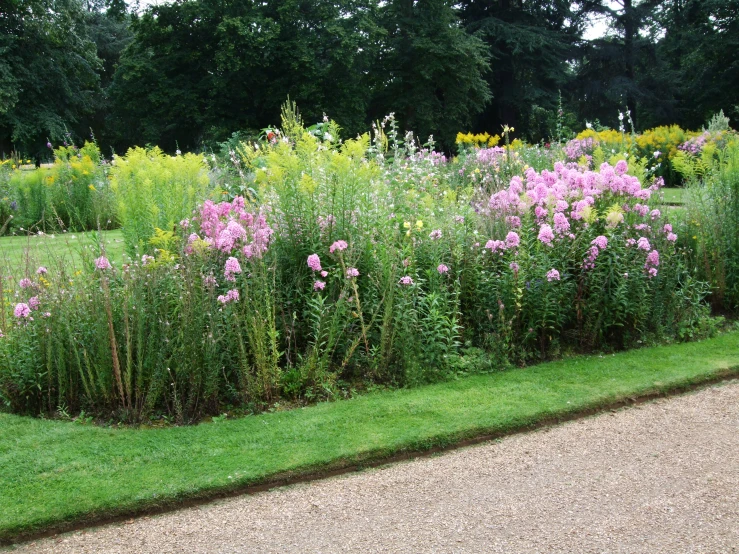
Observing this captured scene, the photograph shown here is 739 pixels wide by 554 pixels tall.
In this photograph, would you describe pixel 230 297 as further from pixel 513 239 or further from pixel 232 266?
pixel 513 239

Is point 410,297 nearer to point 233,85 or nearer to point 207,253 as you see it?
point 207,253

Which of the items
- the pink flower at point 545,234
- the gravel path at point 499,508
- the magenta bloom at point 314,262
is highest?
the magenta bloom at point 314,262

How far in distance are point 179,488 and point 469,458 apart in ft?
4.68

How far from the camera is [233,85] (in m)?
27.3

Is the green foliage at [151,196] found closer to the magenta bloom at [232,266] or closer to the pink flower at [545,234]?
the magenta bloom at [232,266]

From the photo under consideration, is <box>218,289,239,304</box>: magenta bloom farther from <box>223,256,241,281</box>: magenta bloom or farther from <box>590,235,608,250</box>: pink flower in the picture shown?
<box>590,235,608,250</box>: pink flower

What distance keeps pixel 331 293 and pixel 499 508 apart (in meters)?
2.01

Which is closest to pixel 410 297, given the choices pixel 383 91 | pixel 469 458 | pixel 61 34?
pixel 469 458

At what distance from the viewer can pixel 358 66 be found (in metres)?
28.5

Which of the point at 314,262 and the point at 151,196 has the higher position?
the point at 151,196

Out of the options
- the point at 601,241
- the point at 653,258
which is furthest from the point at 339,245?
the point at 653,258

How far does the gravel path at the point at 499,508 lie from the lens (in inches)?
103

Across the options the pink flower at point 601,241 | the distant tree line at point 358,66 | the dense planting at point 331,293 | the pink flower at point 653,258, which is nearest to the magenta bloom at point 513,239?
the dense planting at point 331,293

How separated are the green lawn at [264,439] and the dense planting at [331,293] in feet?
0.85
